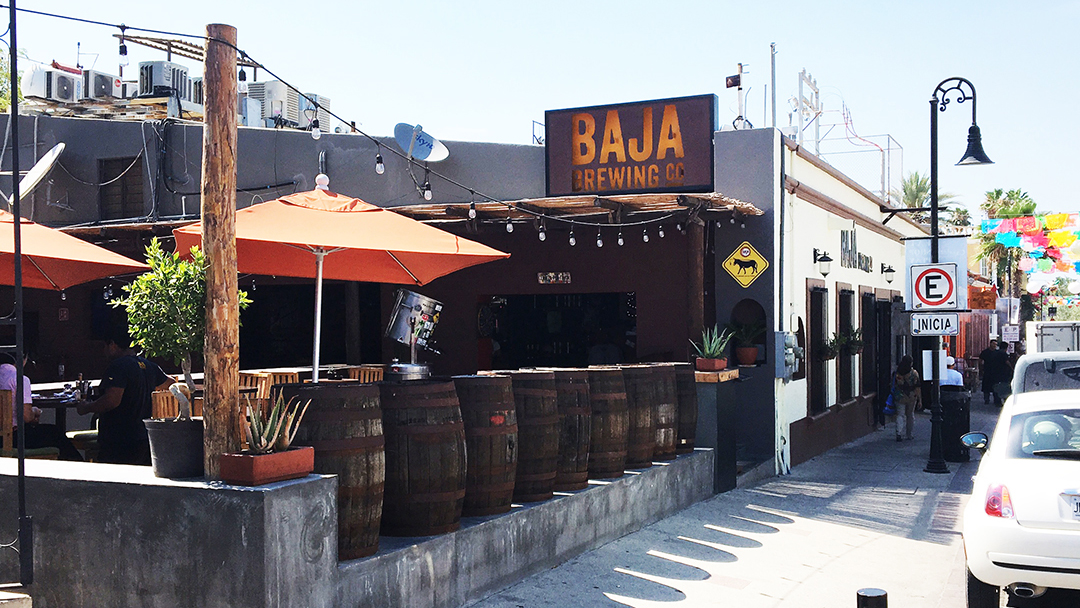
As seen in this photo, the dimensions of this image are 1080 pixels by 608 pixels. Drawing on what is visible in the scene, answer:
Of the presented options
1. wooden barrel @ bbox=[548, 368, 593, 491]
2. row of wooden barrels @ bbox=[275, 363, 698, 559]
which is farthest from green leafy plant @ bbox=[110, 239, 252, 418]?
wooden barrel @ bbox=[548, 368, 593, 491]

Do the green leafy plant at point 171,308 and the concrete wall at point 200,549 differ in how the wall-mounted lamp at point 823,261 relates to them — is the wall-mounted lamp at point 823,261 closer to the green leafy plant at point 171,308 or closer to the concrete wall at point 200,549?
the concrete wall at point 200,549

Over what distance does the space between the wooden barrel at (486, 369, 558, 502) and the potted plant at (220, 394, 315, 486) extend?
214cm

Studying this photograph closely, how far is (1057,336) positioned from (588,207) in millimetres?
11975

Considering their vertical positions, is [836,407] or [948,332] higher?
[948,332]

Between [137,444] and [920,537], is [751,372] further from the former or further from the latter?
[137,444]

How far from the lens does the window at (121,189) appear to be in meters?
15.6

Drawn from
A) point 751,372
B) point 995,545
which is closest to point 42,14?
point 995,545

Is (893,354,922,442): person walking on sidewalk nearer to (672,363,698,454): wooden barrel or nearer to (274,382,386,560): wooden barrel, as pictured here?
(672,363,698,454): wooden barrel

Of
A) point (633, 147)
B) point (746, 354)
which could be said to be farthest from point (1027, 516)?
point (633, 147)

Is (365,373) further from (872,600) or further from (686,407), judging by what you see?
(872,600)

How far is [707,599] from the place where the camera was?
6.71 m

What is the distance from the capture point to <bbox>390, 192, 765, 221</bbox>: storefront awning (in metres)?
10.9

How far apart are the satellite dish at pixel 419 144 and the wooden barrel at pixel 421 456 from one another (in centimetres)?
815

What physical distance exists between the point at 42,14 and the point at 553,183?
7791mm
